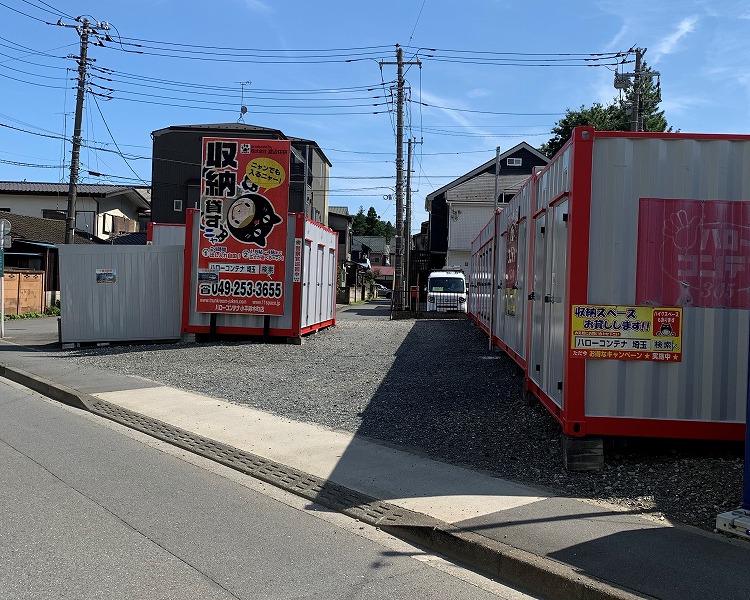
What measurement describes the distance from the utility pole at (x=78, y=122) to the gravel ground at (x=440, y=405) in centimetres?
1410

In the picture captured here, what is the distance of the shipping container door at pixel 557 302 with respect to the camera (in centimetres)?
771

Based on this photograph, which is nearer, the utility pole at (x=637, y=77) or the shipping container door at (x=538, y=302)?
the shipping container door at (x=538, y=302)

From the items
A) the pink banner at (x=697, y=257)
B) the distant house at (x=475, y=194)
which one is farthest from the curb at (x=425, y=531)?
the distant house at (x=475, y=194)

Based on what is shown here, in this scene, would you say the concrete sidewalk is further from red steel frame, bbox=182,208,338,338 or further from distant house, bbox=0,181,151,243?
distant house, bbox=0,181,151,243

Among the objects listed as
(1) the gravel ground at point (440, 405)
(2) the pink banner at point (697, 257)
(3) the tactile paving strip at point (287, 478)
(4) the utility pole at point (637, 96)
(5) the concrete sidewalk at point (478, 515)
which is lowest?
(3) the tactile paving strip at point (287, 478)

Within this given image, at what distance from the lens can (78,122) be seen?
31297mm

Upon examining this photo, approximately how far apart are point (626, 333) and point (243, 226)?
12693 mm

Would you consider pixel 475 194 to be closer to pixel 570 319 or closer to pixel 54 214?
pixel 54 214

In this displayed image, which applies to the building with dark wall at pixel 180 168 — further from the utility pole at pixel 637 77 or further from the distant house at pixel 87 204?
the utility pole at pixel 637 77

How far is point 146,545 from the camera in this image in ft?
17.9

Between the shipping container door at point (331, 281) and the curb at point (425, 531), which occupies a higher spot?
the shipping container door at point (331, 281)

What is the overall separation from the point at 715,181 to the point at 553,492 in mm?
3252

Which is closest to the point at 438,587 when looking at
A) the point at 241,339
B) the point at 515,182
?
the point at 241,339

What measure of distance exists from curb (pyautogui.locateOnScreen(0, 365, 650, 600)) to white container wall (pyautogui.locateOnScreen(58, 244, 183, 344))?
9617mm
